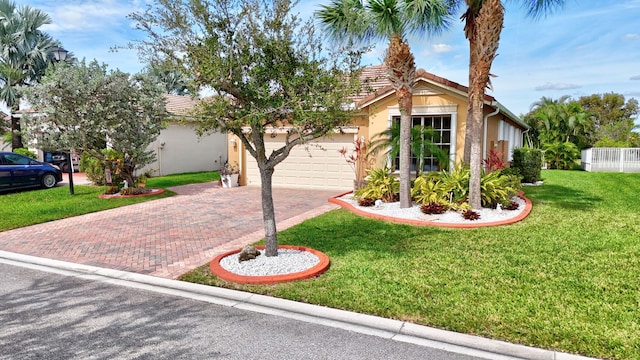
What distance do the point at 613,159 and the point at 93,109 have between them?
1026 inches

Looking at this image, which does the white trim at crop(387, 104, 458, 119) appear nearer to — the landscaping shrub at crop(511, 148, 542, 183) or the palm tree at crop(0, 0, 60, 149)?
the landscaping shrub at crop(511, 148, 542, 183)

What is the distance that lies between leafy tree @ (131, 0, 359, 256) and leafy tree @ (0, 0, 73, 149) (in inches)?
860

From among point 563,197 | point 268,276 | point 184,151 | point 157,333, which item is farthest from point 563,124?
point 157,333

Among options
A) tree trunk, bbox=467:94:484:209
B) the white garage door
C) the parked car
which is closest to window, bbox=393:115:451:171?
the white garage door

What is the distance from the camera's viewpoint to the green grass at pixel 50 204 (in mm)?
9875

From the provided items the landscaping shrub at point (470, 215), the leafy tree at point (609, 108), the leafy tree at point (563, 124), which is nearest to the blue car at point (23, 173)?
the landscaping shrub at point (470, 215)

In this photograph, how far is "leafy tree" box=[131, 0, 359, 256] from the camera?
5.05m

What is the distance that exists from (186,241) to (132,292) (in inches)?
99.8

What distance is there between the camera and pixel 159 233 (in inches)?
333

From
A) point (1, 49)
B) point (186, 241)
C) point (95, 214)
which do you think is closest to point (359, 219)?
point (186, 241)

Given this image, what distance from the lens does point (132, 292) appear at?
5.28m

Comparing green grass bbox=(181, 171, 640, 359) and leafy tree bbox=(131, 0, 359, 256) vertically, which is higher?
leafy tree bbox=(131, 0, 359, 256)

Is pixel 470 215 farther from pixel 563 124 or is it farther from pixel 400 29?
pixel 563 124

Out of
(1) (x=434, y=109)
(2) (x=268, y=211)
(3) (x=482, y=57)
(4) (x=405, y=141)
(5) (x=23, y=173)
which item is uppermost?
(3) (x=482, y=57)
